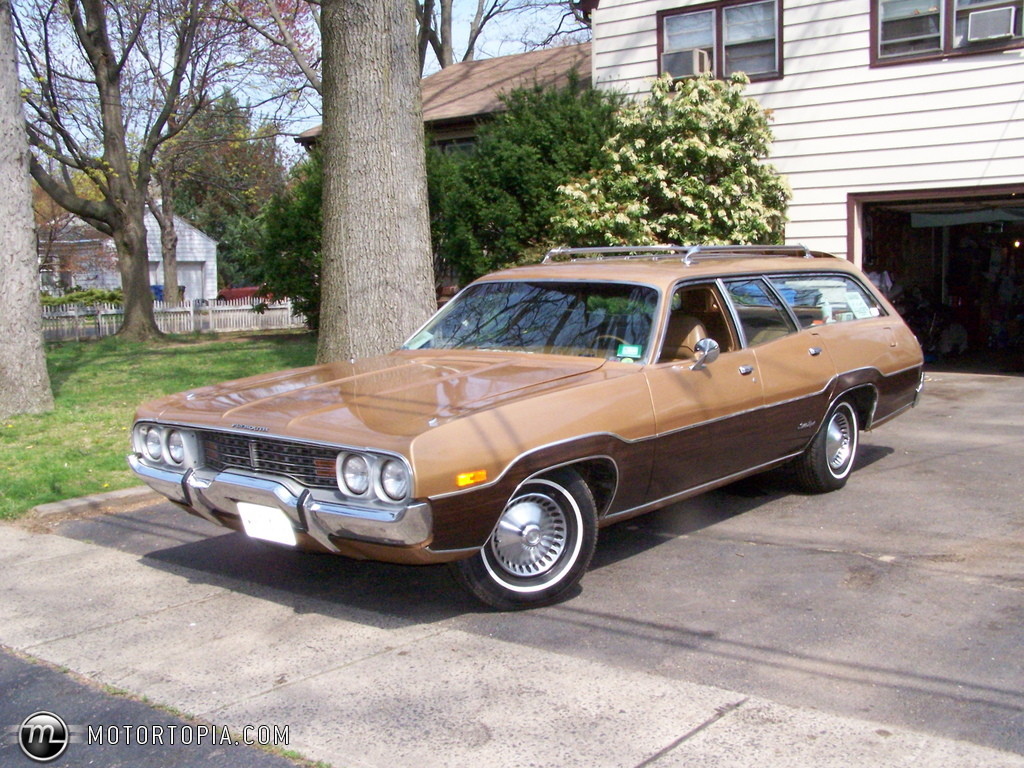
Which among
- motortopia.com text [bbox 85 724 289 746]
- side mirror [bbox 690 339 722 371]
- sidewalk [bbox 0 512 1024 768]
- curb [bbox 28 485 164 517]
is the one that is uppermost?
side mirror [bbox 690 339 722 371]

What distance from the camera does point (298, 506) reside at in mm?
4633

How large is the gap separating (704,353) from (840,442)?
2.05 m

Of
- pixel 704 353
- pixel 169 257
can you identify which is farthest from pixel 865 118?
pixel 169 257

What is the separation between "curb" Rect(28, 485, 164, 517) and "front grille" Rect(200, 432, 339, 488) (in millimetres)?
1974

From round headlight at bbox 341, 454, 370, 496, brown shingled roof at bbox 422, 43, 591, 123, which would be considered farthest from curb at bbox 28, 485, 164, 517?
brown shingled roof at bbox 422, 43, 591, 123

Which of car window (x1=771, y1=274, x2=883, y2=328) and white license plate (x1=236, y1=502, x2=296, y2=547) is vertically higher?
car window (x1=771, y1=274, x2=883, y2=328)

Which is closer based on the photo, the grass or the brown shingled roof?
the grass

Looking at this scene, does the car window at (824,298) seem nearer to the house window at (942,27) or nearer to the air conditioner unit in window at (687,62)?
the house window at (942,27)

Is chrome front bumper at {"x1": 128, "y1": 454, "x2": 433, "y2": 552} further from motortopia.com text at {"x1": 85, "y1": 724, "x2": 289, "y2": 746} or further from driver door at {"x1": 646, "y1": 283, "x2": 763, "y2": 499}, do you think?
driver door at {"x1": 646, "y1": 283, "x2": 763, "y2": 499}

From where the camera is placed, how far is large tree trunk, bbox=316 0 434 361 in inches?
356

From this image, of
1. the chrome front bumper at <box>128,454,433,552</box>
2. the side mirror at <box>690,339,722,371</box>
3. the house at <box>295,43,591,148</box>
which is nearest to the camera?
the chrome front bumper at <box>128,454,433,552</box>

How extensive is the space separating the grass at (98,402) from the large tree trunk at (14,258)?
1.17 ft

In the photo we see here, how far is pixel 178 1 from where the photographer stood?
24.5 metres

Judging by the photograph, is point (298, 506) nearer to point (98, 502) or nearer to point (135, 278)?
point (98, 502)
